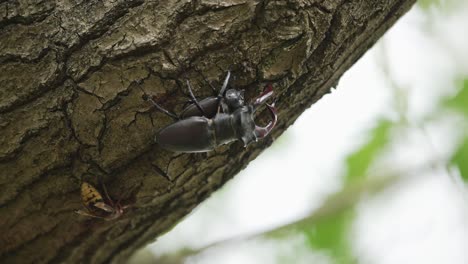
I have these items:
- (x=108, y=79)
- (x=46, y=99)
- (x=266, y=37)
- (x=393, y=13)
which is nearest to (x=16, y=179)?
(x=46, y=99)

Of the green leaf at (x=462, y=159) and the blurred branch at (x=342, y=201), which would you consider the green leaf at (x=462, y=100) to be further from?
the blurred branch at (x=342, y=201)

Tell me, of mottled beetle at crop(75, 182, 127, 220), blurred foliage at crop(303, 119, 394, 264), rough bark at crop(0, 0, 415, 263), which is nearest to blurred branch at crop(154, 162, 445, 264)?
blurred foliage at crop(303, 119, 394, 264)

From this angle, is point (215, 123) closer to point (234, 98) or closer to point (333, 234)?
point (234, 98)

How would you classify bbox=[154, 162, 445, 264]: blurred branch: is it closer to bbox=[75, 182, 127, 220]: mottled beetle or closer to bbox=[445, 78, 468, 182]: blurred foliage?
bbox=[445, 78, 468, 182]: blurred foliage

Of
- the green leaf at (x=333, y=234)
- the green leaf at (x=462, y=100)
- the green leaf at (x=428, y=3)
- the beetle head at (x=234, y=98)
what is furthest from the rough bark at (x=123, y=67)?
the green leaf at (x=428, y=3)

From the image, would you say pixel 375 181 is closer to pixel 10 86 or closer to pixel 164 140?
pixel 164 140

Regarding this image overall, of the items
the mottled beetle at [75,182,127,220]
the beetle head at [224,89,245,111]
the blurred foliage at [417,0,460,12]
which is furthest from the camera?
the blurred foliage at [417,0,460,12]
